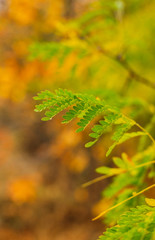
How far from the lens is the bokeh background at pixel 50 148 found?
3502mm

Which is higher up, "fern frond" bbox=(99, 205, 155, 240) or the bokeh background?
the bokeh background

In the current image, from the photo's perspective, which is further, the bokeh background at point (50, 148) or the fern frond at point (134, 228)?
the bokeh background at point (50, 148)

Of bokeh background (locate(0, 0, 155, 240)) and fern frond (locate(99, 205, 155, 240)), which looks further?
bokeh background (locate(0, 0, 155, 240))

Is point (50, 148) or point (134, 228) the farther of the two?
point (50, 148)

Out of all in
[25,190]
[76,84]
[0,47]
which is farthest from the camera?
[25,190]

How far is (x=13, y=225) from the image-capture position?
5695 mm

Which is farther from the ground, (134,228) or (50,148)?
(50,148)

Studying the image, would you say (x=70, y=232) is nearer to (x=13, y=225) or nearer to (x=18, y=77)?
(x=13, y=225)

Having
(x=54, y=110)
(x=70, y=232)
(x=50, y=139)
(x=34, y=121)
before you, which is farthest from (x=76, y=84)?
(x=34, y=121)

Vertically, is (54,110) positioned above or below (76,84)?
below

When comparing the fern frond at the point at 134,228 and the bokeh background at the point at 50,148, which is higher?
the bokeh background at the point at 50,148

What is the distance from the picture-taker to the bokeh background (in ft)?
11.5

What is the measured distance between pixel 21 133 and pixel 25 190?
9.78 ft

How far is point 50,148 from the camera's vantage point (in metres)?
7.60
